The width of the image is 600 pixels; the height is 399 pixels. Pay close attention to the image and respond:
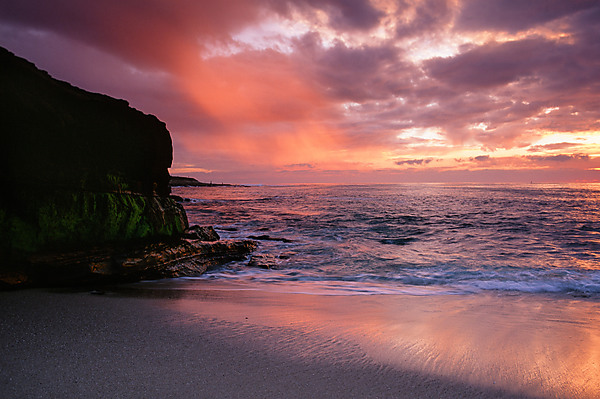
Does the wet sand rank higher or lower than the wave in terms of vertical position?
higher

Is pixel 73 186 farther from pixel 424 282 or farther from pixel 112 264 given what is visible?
pixel 424 282

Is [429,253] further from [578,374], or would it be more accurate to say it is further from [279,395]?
[279,395]

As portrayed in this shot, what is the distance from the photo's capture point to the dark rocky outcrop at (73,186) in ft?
14.5

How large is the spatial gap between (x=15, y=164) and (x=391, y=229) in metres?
13.4

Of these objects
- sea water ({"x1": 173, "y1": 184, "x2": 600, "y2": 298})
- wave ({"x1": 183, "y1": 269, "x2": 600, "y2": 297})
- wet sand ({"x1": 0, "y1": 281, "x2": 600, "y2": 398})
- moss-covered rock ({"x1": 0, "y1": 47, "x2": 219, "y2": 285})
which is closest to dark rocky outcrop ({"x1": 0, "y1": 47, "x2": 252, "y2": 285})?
moss-covered rock ({"x1": 0, "y1": 47, "x2": 219, "y2": 285})

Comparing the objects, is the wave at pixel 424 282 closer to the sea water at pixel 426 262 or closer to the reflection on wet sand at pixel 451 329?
the sea water at pixel 426 262

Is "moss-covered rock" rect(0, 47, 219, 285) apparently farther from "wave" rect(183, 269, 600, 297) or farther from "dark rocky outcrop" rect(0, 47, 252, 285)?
"wave" rect(183, 269, 600, 297)

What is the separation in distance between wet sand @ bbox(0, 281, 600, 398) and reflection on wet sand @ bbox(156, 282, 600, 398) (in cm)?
2

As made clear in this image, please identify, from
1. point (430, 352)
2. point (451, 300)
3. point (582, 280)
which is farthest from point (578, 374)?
point (582, 280)

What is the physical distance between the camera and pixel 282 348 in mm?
2539

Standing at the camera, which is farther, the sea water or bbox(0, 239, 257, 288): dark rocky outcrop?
the sea water

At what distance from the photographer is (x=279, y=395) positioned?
1852 millimetres

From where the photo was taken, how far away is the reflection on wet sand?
230cm

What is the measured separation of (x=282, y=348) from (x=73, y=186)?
16.4ft
